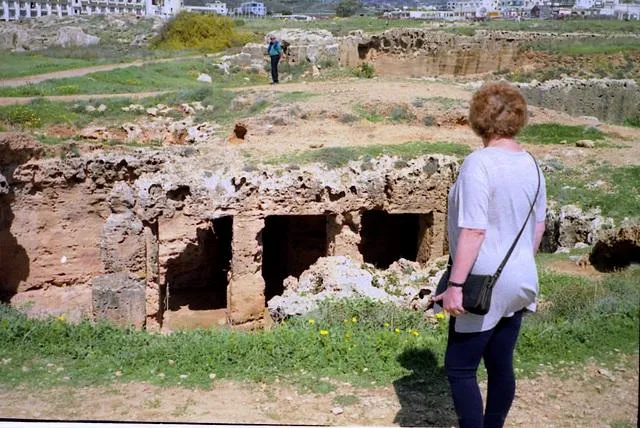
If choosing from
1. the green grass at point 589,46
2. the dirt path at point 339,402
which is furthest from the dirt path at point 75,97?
the green grass at point 589,46

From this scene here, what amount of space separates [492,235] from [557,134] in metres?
4.82

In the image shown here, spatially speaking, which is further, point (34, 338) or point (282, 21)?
point (282, 21)

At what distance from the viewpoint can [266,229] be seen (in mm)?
13281

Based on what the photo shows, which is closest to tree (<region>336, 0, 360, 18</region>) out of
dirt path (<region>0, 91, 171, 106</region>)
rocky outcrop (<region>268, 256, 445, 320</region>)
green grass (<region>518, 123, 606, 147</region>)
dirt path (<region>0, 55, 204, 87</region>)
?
green grass (<region>518, 123, 606, 147</region>)

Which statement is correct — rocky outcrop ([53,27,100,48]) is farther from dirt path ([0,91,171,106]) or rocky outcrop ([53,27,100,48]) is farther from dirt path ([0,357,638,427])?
dirt path ([0,357,638,427])

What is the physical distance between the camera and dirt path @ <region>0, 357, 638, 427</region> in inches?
193

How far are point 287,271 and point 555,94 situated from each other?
6287 millimetres

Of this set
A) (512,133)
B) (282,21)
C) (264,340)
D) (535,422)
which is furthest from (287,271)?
(512,133)

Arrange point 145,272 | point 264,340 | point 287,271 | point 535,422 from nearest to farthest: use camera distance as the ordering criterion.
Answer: point 535,422
point 264,340
point 145,272
point 287,271

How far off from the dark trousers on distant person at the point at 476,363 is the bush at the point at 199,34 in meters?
6.72

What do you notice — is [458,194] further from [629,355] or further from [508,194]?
[629,355]

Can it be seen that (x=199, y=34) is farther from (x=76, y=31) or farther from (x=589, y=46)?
(x=589, y=46)

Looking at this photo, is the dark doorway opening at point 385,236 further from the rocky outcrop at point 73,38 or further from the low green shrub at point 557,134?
the rocky outcrop at point 73,38

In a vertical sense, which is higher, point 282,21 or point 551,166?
point 282,21
